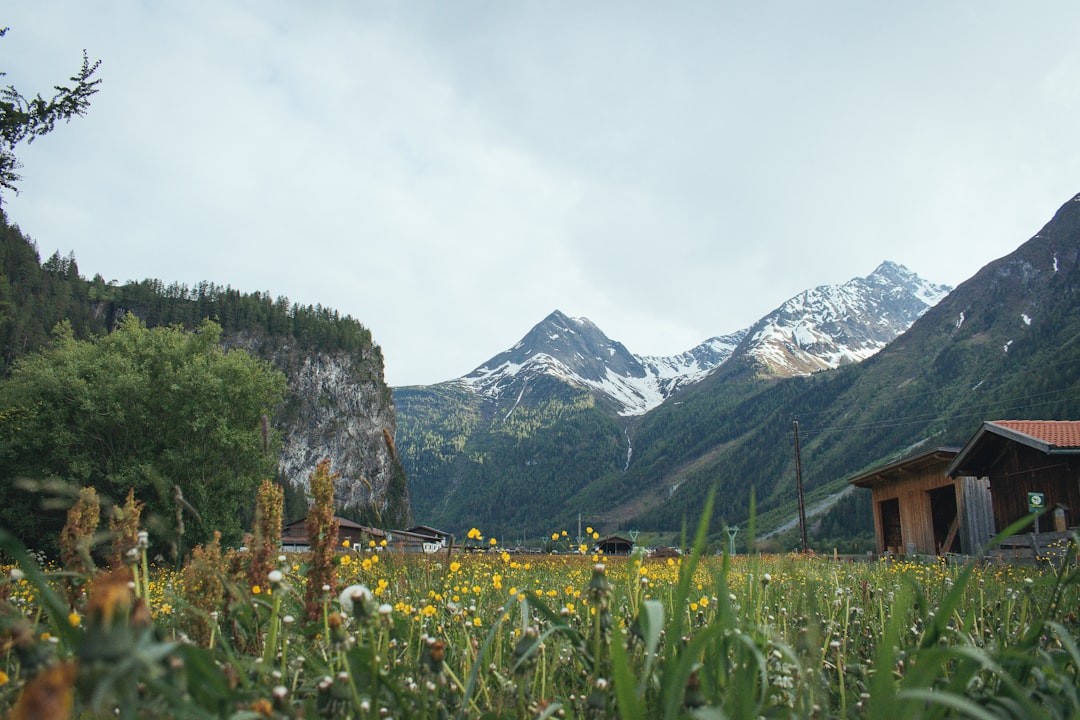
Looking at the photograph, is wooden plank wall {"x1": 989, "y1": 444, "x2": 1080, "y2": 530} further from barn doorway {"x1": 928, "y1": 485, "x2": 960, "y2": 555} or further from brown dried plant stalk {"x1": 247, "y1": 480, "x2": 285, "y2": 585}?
brown dried plant stalk {"x1": 247, "y1": 480, "x2": 285, "y2": 585}

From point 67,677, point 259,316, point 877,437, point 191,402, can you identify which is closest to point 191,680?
point 67,677

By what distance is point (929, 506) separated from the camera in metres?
27.2

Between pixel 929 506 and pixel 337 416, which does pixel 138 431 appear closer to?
pixel 929 506

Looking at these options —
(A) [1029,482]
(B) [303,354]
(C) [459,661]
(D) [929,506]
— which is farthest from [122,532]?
(B) [303,354]

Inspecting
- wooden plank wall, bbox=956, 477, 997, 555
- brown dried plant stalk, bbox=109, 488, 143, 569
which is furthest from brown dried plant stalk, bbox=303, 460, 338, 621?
wooden plank wall, bbox=956, 477, 997, 555

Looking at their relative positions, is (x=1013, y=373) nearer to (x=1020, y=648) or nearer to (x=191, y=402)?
(x=191, y=402)

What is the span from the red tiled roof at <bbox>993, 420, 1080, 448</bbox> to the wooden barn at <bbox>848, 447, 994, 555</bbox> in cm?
309

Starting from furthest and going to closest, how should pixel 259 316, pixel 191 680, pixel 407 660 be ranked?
pixel 259 316
pixel 407 660
pixel 191 680

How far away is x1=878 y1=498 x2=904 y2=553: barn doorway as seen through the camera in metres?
32.5

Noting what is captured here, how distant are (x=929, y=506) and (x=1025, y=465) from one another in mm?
8764

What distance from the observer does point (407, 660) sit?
8.98ft

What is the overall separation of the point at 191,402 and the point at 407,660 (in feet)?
111

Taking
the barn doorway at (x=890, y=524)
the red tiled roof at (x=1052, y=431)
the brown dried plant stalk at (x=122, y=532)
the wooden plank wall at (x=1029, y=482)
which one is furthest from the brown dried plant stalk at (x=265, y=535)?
the barn doorway at (x=890, y=524)

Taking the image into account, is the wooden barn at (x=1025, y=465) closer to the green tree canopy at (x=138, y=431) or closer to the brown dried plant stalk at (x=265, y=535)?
the brown dried plant stalk at (x=265, y=535)
